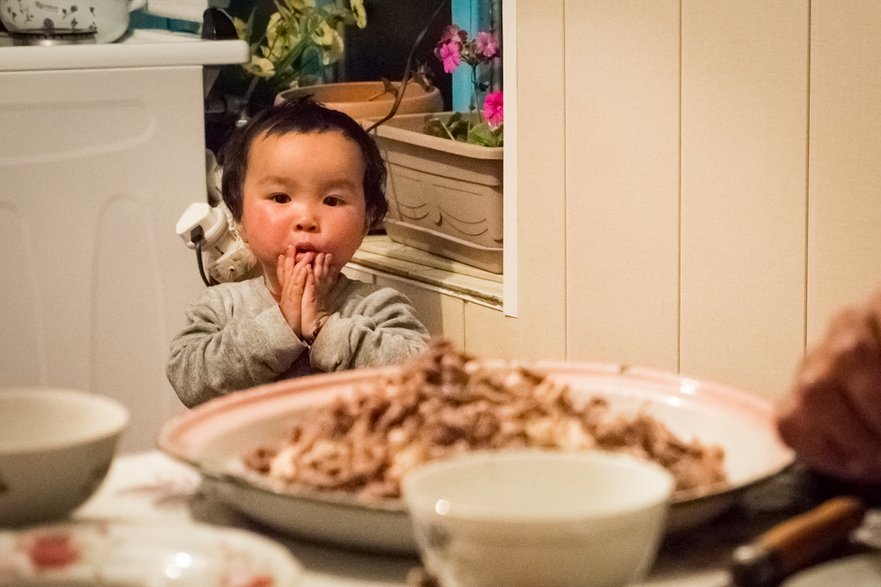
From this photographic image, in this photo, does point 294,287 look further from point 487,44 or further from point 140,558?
point 140,558

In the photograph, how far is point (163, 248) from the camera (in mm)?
2006

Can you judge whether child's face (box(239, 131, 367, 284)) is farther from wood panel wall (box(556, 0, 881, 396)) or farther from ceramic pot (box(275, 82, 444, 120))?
ceramic pot (box(275, 82, 444, 120))

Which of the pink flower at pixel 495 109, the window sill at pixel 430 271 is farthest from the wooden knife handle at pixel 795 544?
the pink flower at pixel 495 109

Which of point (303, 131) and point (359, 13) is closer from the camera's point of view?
point (303, 131)

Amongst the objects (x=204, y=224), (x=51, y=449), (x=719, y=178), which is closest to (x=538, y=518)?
(x=51, y=449)

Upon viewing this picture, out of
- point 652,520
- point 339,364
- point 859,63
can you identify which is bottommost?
point 339,364

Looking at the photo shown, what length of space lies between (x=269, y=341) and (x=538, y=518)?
3.85ft

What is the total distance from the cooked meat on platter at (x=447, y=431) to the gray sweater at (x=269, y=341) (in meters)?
0.93

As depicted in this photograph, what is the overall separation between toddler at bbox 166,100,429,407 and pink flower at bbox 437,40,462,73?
0.35 m

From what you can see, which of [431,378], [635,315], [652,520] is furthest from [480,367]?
[635,315]

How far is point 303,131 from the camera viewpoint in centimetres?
176

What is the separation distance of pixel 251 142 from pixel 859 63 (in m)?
0.86

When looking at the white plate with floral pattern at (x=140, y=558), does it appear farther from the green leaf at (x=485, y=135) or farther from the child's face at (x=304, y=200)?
the green leaf at (x=485, y=135)

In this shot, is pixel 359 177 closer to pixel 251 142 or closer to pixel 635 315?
pixel 251 142
